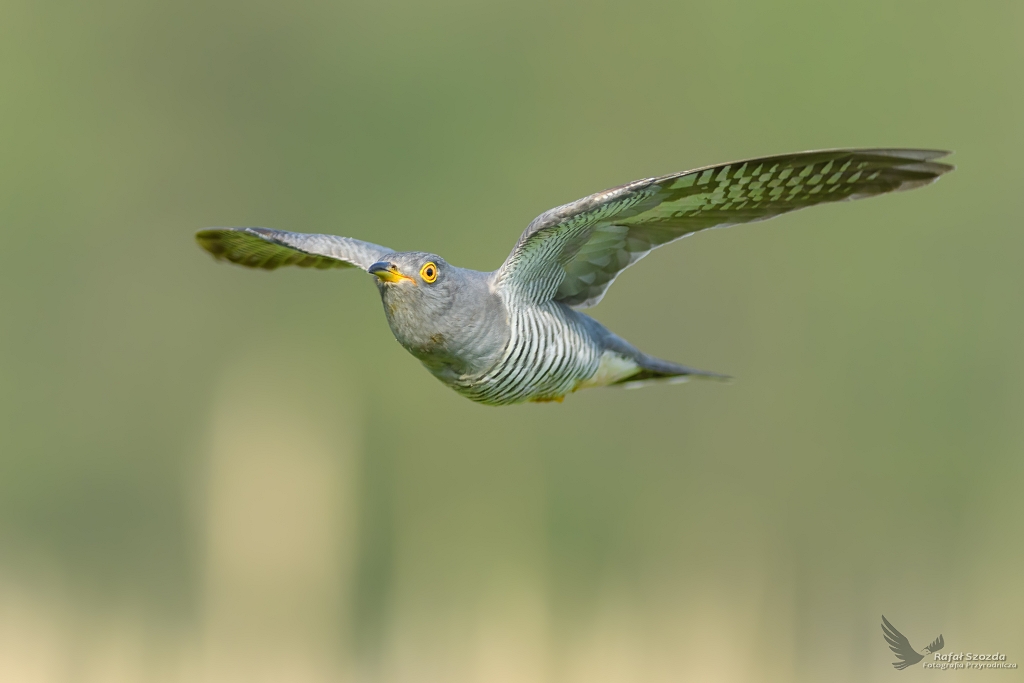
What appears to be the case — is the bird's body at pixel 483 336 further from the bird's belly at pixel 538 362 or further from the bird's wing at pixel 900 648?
the bird's wing at pixel 900 648

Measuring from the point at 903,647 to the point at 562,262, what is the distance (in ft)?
11.5

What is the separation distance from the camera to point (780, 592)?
248 inches

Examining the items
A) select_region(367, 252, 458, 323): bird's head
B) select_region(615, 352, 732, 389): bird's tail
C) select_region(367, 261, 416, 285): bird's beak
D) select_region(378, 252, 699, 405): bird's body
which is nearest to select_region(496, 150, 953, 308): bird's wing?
select_region(378, 252, 699, 405): bird's body

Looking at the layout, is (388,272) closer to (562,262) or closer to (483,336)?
(483,336)

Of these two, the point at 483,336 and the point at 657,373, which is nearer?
the point at 483,336

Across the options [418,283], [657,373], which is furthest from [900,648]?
[418,283]

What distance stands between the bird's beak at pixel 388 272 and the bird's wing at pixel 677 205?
15.1 inches

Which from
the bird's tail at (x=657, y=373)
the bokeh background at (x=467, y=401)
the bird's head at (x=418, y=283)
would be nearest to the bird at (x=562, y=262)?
the bird's head at (x=418, y=283)

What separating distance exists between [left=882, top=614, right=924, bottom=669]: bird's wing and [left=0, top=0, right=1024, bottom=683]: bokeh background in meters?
0.09

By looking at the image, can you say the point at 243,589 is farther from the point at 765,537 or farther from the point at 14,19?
the point at 14,19

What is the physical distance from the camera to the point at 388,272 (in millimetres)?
3092

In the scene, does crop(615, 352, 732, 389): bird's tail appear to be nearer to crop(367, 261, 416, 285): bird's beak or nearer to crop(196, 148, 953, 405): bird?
crop(196, 148, 953, 405): bird

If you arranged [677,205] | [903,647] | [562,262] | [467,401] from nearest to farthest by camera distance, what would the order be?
1. [677,205]
2. [562,262]
3. [903,647]
4. [467,401]

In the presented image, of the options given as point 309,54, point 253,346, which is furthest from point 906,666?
point 309,54
